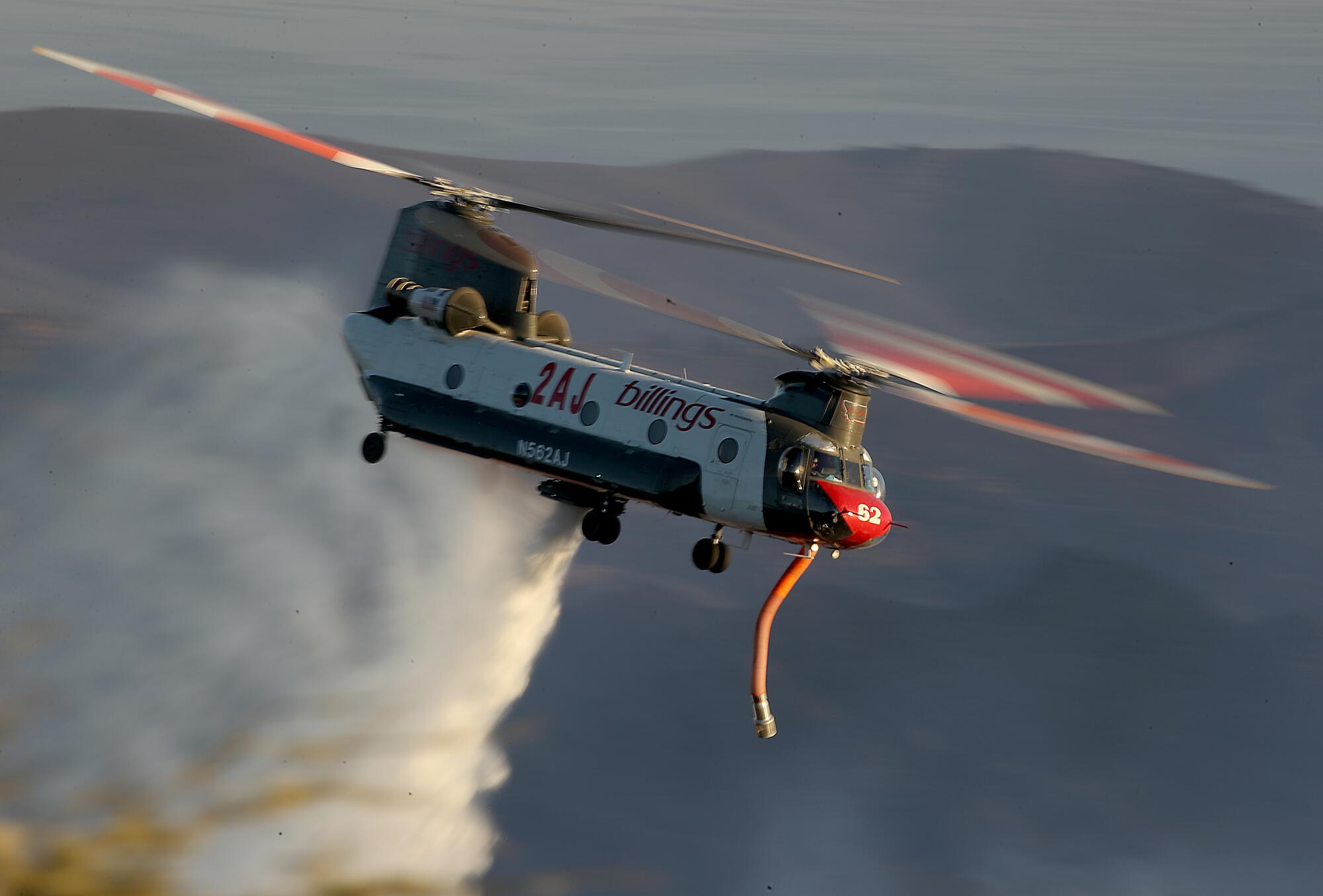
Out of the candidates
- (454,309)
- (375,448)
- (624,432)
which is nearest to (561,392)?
(624,432)

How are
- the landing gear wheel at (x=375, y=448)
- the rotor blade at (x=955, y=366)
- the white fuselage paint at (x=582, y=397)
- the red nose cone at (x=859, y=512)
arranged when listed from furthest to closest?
the landing gear wheel at (x=375, y=448)
the white fuselage paint at (x=582, y=397)
the red nose cone at (x=859, y=512)
the rotor blade at (x=955, y=366)

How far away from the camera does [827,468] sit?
32.0 m

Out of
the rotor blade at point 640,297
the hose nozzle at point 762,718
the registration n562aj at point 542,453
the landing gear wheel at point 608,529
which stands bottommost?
the hose nozzle at point 762,718

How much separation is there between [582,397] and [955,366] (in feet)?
33.1

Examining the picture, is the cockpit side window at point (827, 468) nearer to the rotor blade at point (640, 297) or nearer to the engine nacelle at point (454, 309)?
the rotor blade at point (640, 297)

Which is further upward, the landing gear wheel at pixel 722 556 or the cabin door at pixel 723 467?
the cabin door at pixel 723 467

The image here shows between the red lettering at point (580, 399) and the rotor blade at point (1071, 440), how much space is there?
9.39 m

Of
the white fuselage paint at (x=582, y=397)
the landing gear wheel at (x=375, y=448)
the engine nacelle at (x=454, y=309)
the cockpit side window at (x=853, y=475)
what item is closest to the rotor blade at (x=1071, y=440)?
the cockpit side window at (x=853, y=475)

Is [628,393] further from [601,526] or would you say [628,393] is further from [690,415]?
[601,526]

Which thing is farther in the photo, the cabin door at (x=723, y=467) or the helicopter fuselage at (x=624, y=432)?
the cabin door at (x=723, y=467)

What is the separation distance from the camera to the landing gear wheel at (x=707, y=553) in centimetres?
3328

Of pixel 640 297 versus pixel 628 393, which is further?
pixel 628 393

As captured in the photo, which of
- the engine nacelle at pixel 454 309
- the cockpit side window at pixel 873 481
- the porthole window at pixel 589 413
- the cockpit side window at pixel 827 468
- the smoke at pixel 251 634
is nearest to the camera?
the cockpit side window at pixel 827 468

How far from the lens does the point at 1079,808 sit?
154 metres
